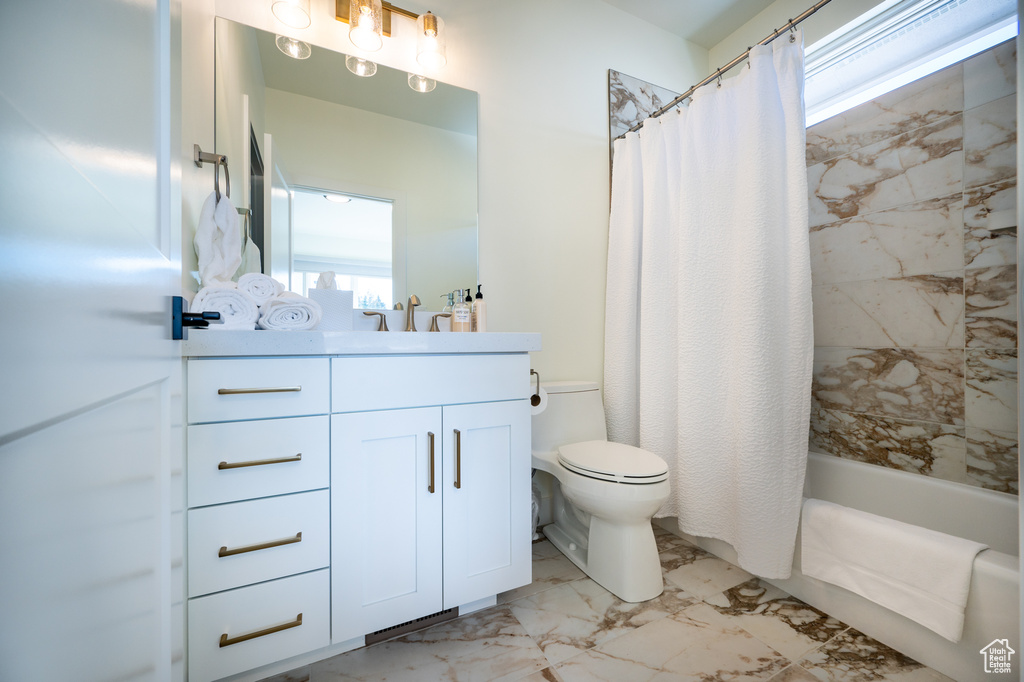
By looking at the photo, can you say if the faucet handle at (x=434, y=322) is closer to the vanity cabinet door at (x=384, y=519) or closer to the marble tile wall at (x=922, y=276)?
the vanity cabinet door at (x=384, y=519)

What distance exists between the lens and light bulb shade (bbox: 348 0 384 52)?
1.61m

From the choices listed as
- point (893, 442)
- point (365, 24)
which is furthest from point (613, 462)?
point (365, 24)

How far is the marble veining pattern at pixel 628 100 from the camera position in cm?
225

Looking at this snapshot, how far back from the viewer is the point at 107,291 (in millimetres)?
315

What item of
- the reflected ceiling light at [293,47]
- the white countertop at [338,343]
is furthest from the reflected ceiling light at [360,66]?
the white countertop at [338,343]

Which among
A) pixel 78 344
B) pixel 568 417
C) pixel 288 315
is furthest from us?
pixel 568 417

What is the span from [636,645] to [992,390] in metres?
1.55

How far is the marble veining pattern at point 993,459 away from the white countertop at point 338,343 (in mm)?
1698

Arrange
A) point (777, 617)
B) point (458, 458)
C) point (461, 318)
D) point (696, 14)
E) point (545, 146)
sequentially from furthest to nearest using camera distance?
point (696, 14) → point (545, 146) → point (461, 318) → point (777, 617) → point (458, 458)

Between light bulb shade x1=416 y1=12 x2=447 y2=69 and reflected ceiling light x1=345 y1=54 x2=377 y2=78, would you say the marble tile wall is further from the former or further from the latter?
reflected ceiling light x1=345 y1=54 x2=377 y2=78

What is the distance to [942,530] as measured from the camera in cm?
151

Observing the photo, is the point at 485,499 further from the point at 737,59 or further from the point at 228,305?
the point at 737,59

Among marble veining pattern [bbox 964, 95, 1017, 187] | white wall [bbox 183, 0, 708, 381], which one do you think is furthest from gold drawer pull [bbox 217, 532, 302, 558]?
marble veining pattern [bbox 964, 95, 1017, 187]

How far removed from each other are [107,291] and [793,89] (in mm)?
1946
